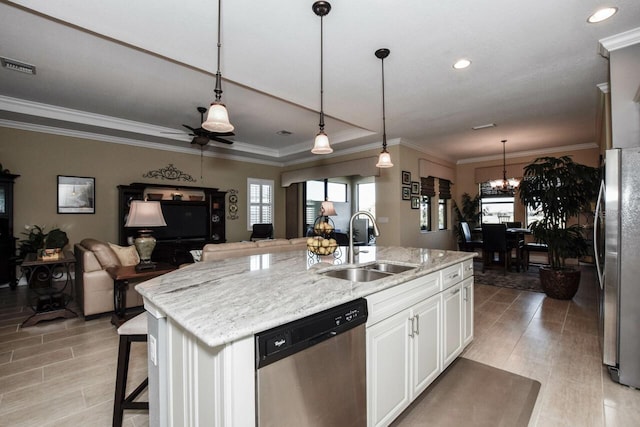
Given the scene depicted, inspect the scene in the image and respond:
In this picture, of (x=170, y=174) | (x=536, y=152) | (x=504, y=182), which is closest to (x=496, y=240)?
(x=504, y=182)

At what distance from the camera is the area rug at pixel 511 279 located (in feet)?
15.4

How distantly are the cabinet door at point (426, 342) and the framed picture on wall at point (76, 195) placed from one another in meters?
6.12

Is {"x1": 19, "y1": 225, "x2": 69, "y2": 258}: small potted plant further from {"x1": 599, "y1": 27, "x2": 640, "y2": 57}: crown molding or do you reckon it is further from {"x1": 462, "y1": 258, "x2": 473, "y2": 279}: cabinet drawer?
{"x1": 599, "y1": 27, "x2": 640, "y2": 57}: crown molding

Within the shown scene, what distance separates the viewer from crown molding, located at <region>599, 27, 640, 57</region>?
7.84 feet

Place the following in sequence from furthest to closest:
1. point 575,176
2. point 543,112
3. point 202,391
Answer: point 543,112, point 575,176, point 202,391

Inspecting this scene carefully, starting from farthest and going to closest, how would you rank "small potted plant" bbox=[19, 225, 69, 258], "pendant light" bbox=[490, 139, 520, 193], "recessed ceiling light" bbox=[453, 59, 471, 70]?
"pendant light" bbox=[490, 139, 520, 193]
"small potted plant" bbox=[19, 225, 69, 258]
"recessed ceiling light" bbox=[453, 59, 471, 70]

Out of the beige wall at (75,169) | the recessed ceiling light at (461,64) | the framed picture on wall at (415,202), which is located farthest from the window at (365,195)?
the recessed ceiling light at (461,64)

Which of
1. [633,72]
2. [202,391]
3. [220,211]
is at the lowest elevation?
[202,391]

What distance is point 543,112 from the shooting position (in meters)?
4.34

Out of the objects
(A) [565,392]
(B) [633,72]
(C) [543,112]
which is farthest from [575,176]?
(A) [565,392]

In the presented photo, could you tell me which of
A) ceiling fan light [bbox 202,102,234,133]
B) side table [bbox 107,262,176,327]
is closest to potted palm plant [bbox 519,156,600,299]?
ceiling fan light [bbox 202,102,234,133]

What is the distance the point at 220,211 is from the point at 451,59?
18.5ft

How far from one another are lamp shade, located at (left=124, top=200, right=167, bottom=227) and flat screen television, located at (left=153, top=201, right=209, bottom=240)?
3.19m

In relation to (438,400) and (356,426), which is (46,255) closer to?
(356,426)
